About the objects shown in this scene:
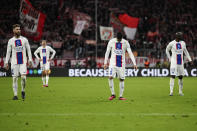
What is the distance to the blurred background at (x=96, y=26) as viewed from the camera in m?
34.4

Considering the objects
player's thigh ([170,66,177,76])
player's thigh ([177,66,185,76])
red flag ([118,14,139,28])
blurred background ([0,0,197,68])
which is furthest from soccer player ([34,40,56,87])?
red flag ([118,14,139,28])

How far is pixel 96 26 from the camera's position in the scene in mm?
33750

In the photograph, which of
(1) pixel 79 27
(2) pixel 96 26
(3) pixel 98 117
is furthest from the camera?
(1) pixel 79 27

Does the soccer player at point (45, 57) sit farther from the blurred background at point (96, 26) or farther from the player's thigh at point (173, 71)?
the blurred background at point (96, 26)

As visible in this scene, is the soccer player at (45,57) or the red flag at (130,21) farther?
the red flag at (130,21)

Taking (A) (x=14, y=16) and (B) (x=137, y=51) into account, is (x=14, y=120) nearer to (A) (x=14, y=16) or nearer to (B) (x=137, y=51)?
(B) (x=137, y=51)

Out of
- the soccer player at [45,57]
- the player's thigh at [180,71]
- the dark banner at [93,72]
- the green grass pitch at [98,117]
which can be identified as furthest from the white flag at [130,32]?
the green grass pitch at [98,117]

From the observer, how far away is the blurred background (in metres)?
34.4

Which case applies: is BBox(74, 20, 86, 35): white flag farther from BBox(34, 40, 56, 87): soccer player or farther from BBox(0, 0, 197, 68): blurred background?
BBox(34, 40, 56, 87): soccer player

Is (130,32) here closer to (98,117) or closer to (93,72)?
(93,72)

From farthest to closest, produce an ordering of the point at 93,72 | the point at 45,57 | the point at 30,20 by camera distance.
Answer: the point at 30,20
the point at 93,72
the point at 45,57

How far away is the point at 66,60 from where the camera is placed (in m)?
34.4

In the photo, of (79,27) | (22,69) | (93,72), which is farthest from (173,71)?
(79,27)

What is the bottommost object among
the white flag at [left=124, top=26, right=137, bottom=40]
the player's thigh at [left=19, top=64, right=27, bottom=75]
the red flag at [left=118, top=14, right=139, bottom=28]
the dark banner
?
the dark banner
